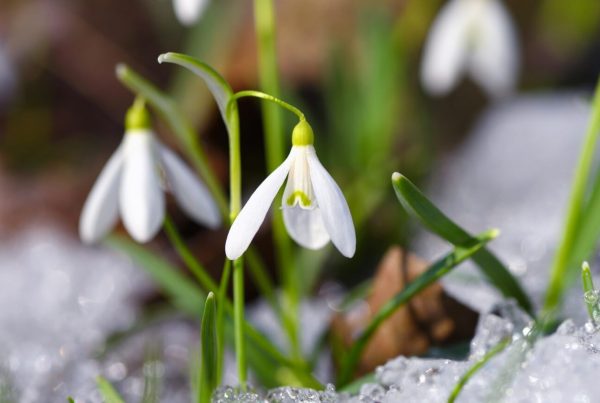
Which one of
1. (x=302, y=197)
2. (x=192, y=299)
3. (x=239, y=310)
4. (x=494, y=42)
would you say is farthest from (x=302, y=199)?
(x=494, y=42)

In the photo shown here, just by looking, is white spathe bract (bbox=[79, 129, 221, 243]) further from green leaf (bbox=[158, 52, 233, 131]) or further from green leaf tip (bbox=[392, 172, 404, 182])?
green leaf tip (bbox=[392, 172, 404, 182])

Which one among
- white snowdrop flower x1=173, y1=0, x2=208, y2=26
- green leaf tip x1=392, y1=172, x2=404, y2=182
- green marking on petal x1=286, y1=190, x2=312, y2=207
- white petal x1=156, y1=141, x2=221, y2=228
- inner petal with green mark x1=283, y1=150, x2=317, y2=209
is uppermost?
white snowdrop flower x1=173, y1=0, x2=208, y2=26

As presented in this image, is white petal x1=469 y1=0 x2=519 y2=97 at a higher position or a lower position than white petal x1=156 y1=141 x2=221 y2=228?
higher

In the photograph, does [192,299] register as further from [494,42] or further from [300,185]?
[494,42]

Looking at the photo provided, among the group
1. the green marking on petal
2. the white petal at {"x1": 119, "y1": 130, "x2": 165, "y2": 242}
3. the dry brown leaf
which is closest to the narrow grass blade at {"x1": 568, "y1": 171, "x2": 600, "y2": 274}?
the dry brown leaf

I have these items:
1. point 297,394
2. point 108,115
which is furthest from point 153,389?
point 108,115

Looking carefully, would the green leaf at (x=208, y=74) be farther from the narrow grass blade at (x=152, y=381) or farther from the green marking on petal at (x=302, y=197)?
the narrow grass blade at (x=152, y=381)
